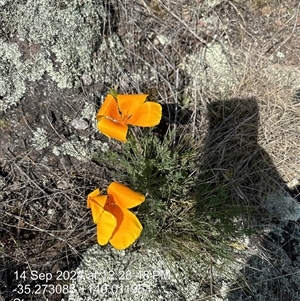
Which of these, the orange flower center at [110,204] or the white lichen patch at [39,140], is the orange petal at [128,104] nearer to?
the orange flower center at [110,204]

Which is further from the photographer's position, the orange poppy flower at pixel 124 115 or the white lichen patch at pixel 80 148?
the white lichen patch at pixel 80 148

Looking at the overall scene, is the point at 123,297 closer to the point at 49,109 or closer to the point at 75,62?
the point at 49,109

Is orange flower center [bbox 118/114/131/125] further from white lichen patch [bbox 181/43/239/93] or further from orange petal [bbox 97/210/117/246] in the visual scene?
white lichen patch [bbox 181/43/239/93]

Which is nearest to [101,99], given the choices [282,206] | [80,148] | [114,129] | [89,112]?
[89,112]

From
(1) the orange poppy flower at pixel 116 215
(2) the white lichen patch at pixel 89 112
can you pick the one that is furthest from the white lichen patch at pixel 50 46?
(1) the orange poppy flower at pixel 116 215

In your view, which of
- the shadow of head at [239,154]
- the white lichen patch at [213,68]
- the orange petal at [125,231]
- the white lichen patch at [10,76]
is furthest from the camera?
the white lichen patch at [213,68]

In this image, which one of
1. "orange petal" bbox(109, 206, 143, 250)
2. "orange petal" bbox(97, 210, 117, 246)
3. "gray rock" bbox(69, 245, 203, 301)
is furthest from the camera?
"gray rock" bbox(69, 245, 203, 301)

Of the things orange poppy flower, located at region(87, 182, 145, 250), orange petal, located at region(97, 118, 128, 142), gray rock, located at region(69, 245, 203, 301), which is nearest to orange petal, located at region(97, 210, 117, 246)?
orange poppy flower, located at region(87, 182, 145, 250)

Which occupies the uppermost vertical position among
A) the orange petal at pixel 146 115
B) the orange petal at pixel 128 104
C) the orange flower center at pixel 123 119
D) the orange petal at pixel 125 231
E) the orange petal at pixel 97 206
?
the orange petal at pixel 128 104

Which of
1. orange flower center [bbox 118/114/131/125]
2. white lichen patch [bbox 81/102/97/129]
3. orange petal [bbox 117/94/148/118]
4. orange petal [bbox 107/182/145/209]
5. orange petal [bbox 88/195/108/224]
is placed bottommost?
white lichen patch [bbox 81/102/97/129]
